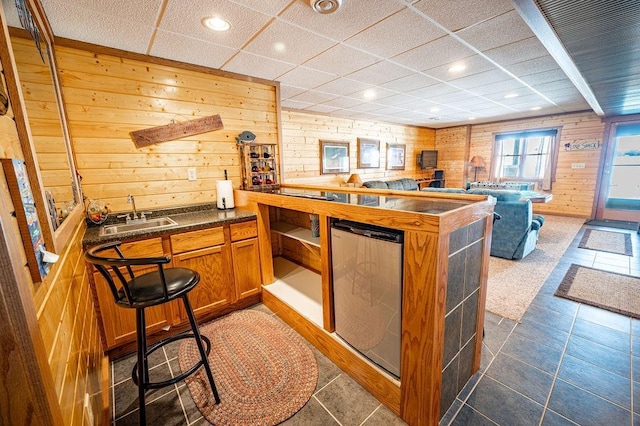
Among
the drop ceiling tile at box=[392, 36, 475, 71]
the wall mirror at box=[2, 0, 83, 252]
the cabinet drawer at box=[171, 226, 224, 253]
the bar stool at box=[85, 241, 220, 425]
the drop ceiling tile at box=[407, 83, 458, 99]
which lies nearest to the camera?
the wall mirror at box=[2, 0, 83, 252]

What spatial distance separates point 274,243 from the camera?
11.8 ft

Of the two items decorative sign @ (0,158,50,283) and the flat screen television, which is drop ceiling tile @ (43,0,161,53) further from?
the flat screen television

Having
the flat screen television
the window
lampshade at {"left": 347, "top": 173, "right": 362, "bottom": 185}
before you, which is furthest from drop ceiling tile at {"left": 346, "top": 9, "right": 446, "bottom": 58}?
the window

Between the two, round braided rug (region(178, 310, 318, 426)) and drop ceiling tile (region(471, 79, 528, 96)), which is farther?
drop ceiling tile (region(471, 79, 528, 96))

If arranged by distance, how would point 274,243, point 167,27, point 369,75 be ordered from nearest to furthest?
point 167,27 → point 369,75 → point 274,243

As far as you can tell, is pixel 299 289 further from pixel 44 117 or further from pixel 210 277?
pixel 44 117

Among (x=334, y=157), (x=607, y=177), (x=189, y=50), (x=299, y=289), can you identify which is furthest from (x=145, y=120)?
(x=607, y=177)

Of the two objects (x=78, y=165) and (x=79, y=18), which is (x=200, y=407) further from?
(x=79, y=18)

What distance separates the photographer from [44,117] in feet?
5.09

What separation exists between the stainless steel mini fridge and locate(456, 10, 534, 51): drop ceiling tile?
76.4 inches

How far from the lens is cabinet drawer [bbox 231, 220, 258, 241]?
8.20ft

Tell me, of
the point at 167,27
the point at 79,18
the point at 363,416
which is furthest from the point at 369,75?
the point at 363,416

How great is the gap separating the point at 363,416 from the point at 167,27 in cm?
302

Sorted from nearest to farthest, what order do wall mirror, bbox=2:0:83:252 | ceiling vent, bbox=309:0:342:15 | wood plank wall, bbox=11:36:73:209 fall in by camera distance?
wall mirror, bbox=2:0:83:252, wood plank wall, bbox=11:36:73:209, ceiling vent, bbox=309:0:342:15
